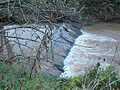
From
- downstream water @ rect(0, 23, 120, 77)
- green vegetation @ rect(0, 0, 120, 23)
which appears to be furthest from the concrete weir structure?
green vegetation @ rect(0, 0, 120, 23)

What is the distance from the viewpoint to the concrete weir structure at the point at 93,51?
26.8ft

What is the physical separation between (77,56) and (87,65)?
1.00 metres

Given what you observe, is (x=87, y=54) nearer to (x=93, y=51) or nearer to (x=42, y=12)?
(x=93, y=51)

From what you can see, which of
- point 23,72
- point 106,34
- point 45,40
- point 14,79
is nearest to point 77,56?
point 106,34

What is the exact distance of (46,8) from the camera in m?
4.11

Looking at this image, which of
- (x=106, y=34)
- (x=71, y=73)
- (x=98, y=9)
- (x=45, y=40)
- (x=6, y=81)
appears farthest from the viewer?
(x=98, y=9)

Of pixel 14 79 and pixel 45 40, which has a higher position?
pixel 45 40

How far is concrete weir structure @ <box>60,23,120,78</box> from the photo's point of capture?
8.16 meters

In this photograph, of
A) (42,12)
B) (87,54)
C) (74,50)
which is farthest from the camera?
(74,50)

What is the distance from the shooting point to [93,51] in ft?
32.2

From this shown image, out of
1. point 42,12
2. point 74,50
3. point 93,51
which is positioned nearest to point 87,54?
point 93,51

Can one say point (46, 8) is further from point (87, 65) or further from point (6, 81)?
point (87, 65)

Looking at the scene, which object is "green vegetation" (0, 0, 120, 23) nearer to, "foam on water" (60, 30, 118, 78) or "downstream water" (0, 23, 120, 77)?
"downstream water" (0, 23, 120, 77)

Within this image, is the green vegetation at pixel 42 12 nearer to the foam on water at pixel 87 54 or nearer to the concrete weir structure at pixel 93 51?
the concrete weir structure at pixel 93 51
